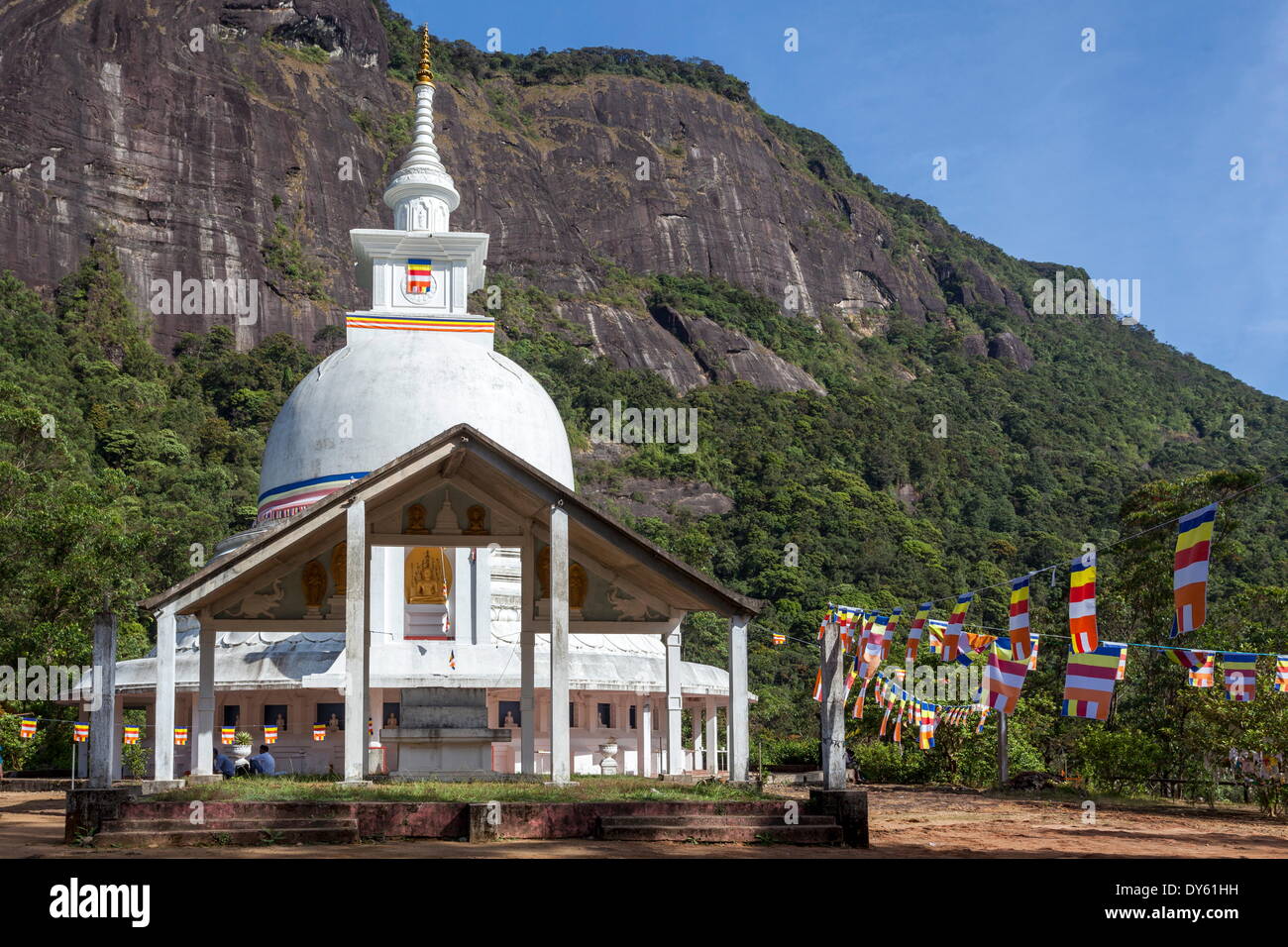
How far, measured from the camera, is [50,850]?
12281 mm

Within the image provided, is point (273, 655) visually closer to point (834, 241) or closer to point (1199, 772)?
point (1199, 772)

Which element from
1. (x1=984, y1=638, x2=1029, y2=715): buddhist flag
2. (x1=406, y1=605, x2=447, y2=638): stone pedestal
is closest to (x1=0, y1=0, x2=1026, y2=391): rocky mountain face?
(x1=406, y1=605, x2=447, y2=638): stone pedestal

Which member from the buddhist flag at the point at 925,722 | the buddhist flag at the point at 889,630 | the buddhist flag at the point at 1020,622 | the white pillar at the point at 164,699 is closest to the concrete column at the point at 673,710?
the buddhist flag at the point at 889,630

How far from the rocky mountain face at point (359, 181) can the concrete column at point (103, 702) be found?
89.1m

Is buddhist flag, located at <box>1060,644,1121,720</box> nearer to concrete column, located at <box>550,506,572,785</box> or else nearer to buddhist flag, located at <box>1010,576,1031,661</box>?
buddhist flag, located at <box>1010,576,1031,661</box>

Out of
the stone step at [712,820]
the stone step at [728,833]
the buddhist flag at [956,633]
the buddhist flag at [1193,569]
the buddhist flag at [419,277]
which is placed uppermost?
the buddhist flag at [419,277]

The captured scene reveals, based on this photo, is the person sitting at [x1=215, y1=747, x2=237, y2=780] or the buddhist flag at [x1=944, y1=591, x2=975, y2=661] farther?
the person sitting at [x1=215, y1=747, x2=237, y2=780]

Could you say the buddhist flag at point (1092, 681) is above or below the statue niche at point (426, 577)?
below

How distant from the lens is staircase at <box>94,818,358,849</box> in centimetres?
1241

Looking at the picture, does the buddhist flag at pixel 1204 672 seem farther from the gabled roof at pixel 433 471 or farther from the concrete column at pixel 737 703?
the gabled roof at pixel 433 471

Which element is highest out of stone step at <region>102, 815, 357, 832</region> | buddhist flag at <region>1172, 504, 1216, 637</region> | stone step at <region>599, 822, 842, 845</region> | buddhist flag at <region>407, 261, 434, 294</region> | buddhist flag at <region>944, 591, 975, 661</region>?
buddhist flag at <region>407, 261, 434, 294</region>

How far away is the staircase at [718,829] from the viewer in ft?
43.3

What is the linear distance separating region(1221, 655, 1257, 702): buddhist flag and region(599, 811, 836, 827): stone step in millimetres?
13159

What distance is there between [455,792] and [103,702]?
3911mm
